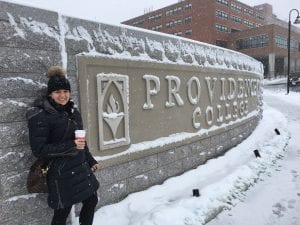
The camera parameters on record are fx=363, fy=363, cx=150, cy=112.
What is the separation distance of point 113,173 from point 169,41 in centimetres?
239

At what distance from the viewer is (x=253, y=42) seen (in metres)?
58.8

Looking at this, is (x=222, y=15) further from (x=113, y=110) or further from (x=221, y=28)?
(x=113, y=110)

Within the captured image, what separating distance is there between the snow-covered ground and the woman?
37.0 inches

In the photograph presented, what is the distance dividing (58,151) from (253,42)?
59687 millimetres

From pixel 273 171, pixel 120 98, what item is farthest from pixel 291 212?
pixel 120 98

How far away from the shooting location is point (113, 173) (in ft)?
14.7

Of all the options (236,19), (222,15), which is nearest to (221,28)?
(222,15)

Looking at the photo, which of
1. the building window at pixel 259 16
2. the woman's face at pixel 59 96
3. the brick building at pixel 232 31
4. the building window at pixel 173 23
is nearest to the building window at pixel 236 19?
the brick building at pixel 232 31

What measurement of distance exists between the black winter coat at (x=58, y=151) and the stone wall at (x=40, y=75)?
38 cm

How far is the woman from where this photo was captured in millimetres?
2938

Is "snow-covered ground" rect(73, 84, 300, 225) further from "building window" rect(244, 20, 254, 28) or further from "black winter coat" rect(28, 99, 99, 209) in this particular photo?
"building window" rect(244, 20, 254, 28)

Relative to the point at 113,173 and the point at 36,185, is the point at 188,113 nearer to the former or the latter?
the point at 113,173

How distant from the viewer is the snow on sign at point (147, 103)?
166 inches

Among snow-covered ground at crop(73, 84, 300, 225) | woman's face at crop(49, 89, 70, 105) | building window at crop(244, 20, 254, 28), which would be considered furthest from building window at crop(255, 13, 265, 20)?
woman's face at crop(49, 89, 70, 105)
